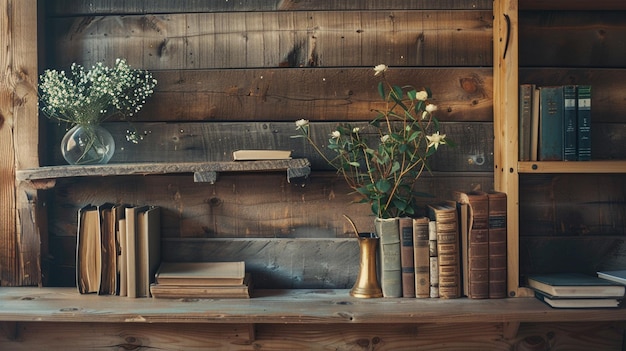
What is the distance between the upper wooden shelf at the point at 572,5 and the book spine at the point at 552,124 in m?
0.31

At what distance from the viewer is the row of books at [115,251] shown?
6.19ft

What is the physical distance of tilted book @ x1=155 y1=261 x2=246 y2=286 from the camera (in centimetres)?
188

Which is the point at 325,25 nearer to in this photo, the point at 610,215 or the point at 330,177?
the point at 330,177

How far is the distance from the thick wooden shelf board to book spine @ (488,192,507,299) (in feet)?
0.19

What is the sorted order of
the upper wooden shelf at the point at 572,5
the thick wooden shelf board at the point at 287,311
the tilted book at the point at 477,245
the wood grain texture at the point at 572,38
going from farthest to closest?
1. the wood grain texture at the point at 572,38
2. the upper wooden shelf at the point at 572,5
3. the tilted book at the point at 477,245
4. the thick wooden shelf board at the point at 287,311

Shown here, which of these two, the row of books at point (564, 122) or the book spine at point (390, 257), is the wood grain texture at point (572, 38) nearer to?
the row of books at point (564, 122)

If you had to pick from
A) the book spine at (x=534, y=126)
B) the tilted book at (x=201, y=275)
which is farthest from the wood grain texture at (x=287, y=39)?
the tilted book at (x=201, y=275)

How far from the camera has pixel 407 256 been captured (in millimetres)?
1861

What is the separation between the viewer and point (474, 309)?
1.75m

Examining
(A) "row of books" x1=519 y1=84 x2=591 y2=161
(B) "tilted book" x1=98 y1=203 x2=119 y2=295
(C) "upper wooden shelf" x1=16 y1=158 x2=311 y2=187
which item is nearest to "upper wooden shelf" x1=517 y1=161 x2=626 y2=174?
(A) "row of books" x1=519 y1=84 x2=591 y2=161

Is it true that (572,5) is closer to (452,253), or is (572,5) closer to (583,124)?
(583,124)

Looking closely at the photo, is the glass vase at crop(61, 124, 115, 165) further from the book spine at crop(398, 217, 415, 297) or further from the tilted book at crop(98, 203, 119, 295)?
the book spine at crop(398, 217, 415, 297)

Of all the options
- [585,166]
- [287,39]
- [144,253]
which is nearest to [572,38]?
[585,166]

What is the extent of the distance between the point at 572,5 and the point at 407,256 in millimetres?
1017
